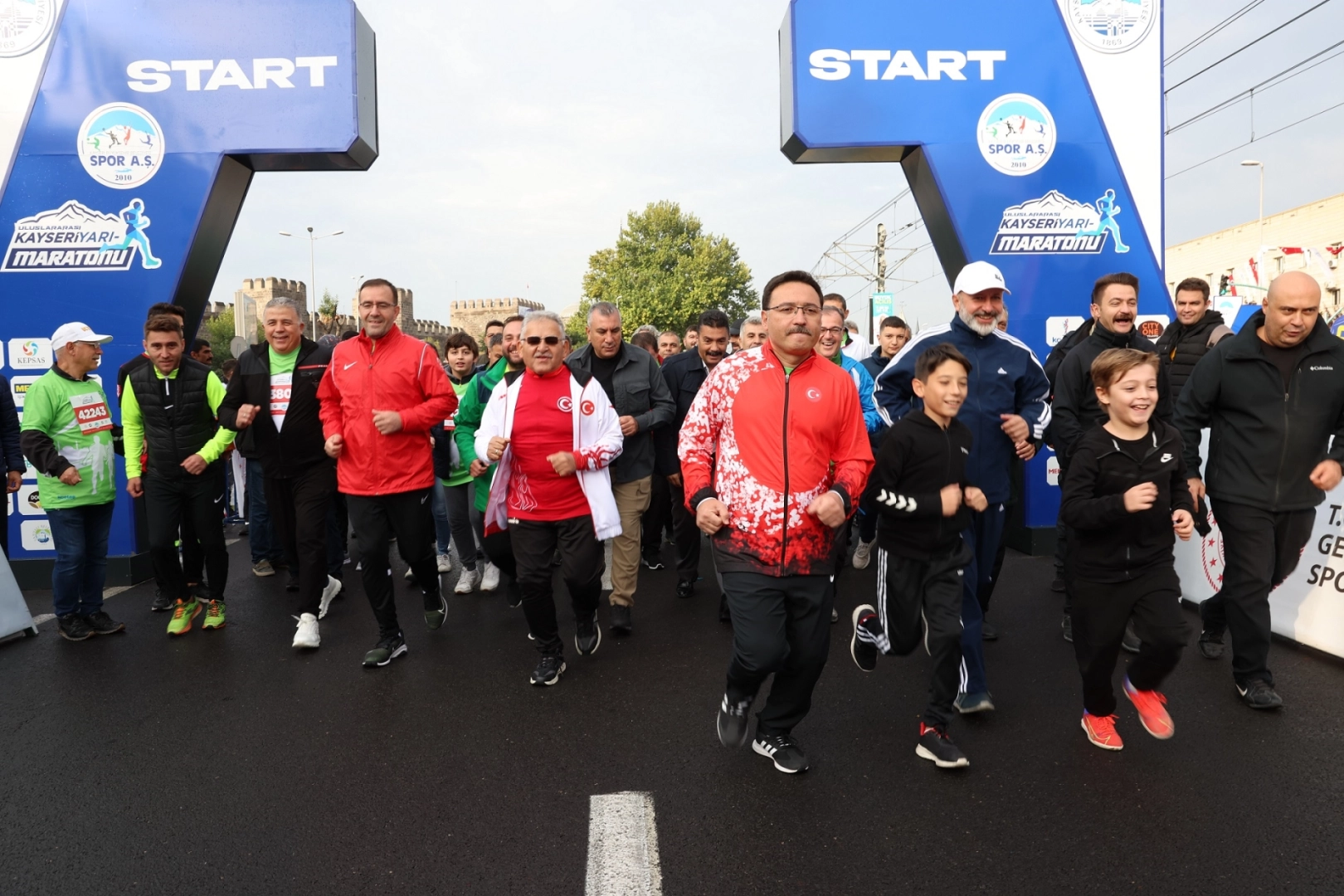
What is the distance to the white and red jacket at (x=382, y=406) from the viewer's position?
495 cm

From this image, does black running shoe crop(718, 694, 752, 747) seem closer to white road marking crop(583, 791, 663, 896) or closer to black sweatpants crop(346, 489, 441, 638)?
white road marking crop(583, 791, 663, 896)

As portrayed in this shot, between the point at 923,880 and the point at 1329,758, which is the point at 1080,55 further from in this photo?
the point at 923,880

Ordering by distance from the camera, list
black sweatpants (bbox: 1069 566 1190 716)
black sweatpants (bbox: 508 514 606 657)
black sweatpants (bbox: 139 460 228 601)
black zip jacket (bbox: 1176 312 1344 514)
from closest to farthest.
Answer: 1. black sweatpants (bbox: 1069 566 1190 716)
2. black zip jacket (bbox: 1176 312 1344 514)
3. black sweatpants (bbox: 508 514 606 657)
4. black sweatpants (bbox: 139 460 228 601)

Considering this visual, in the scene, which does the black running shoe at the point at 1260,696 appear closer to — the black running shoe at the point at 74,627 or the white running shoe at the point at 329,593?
the white running shoe at the point at 329,593

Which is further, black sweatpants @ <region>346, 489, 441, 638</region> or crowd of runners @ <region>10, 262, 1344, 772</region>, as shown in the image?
black sweatpants @ <region>346, 489, 441, 638</region>

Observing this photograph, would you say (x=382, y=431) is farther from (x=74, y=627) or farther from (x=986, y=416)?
(x=986, y=416)

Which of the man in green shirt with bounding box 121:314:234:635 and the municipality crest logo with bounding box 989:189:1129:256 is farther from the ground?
the municipality crest logo with bounding box 989:189:1129:256

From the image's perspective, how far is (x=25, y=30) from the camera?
7215 millimetres

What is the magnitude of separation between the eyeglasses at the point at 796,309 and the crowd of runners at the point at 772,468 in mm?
11

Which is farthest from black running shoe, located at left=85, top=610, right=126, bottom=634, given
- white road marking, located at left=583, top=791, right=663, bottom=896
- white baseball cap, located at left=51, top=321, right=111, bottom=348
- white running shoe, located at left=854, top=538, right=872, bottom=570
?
white running shoe, located at left=854, top=538, right=872, bottom=570

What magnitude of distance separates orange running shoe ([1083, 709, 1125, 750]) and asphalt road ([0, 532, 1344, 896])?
0.05m

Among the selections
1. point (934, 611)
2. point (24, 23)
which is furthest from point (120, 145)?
point (934, 611)

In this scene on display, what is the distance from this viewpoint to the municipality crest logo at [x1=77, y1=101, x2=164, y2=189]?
7.22 m

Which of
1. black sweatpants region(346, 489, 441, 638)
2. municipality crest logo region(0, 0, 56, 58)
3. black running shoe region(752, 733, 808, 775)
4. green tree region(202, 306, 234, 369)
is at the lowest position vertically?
black running shoe region(752, 733, 808, 775)
